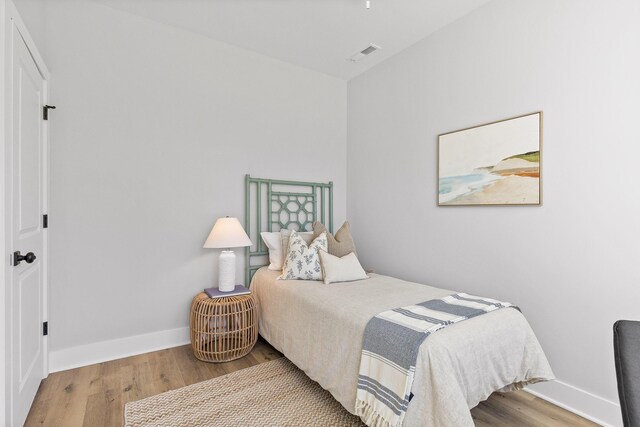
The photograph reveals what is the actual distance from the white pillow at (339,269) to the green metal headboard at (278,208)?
31.4 inches

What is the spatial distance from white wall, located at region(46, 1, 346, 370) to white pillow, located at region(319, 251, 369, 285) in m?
0.94

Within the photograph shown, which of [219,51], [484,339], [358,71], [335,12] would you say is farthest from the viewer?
[358,71]

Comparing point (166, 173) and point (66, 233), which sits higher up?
point (166, 173)

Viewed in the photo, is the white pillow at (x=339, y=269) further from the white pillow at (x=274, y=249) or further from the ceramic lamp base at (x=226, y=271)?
the ceramic lamp base at (x=226, y=271)

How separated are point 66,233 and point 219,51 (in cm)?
204

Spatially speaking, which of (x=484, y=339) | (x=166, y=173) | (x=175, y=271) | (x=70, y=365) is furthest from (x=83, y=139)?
(x=484, y=339)

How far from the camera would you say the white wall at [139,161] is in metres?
2.42

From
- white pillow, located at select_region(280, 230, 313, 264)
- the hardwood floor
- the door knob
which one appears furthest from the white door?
white pillow, located at select_region(280, 230, 313, 264)

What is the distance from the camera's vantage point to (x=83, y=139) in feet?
8.12

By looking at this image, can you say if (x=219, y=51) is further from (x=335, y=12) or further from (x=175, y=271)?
(x=175, y=271)

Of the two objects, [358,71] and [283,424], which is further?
[358,71]

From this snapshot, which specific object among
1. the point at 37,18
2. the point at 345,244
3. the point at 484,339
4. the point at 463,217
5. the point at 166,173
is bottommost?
the point at 484,339

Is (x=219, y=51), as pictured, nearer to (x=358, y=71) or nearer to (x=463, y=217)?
(x=358, y=71)

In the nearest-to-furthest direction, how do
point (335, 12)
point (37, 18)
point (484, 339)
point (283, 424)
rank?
1. point (484, 339)
2. point (283, 424)
3. point (37, 18)
4. point (335, 12)
